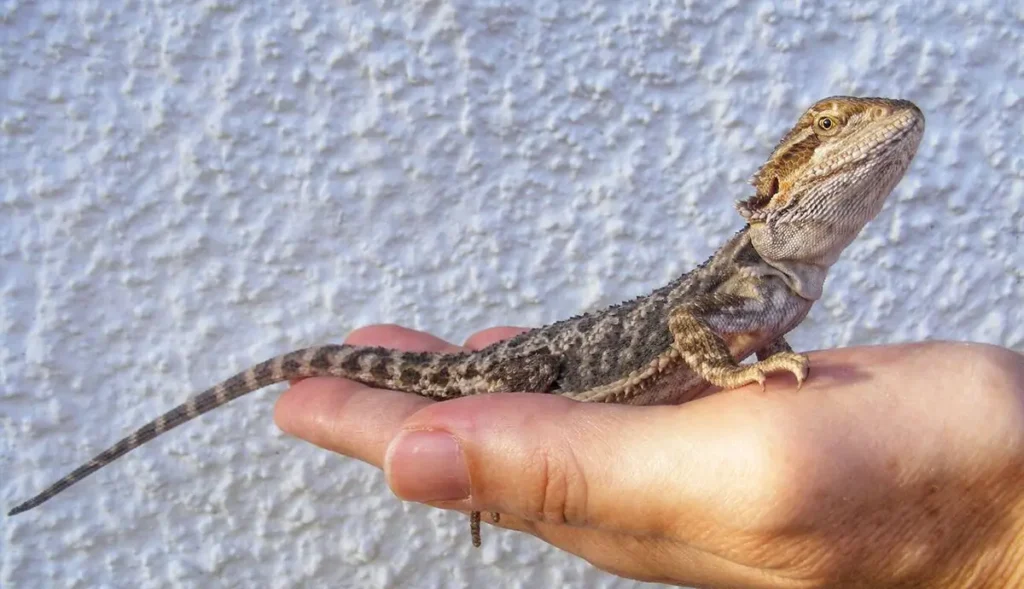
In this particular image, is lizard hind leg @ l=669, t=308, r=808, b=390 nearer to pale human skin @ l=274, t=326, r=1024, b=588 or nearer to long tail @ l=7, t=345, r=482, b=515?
pale human skin @ l=274, t=326, r=1024, b=588

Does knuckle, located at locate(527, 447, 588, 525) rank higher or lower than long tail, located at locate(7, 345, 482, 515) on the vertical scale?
lower

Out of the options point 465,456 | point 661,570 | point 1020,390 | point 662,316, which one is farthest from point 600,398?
point 1020,390

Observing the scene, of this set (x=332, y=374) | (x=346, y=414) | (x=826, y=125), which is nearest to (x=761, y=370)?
(x=826, y=125)

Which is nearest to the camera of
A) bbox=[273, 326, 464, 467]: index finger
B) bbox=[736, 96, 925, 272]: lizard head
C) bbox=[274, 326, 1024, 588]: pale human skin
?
bbox=[274, 326, 1024, 588]: pale human skin

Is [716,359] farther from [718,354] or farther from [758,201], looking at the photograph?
[758,201]

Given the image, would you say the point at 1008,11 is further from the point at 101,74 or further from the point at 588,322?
the point at 101,74

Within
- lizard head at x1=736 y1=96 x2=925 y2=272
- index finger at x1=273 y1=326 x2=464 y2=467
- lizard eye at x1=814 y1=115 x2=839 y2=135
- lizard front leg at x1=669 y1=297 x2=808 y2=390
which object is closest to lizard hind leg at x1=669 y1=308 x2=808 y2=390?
lizard front leg at x1=669 y1=297 x2=808 y2=390

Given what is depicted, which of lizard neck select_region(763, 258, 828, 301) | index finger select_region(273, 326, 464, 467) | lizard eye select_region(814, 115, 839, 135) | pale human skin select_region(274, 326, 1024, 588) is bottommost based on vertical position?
pale human skin select_region(274, 326, 1024, 588)
